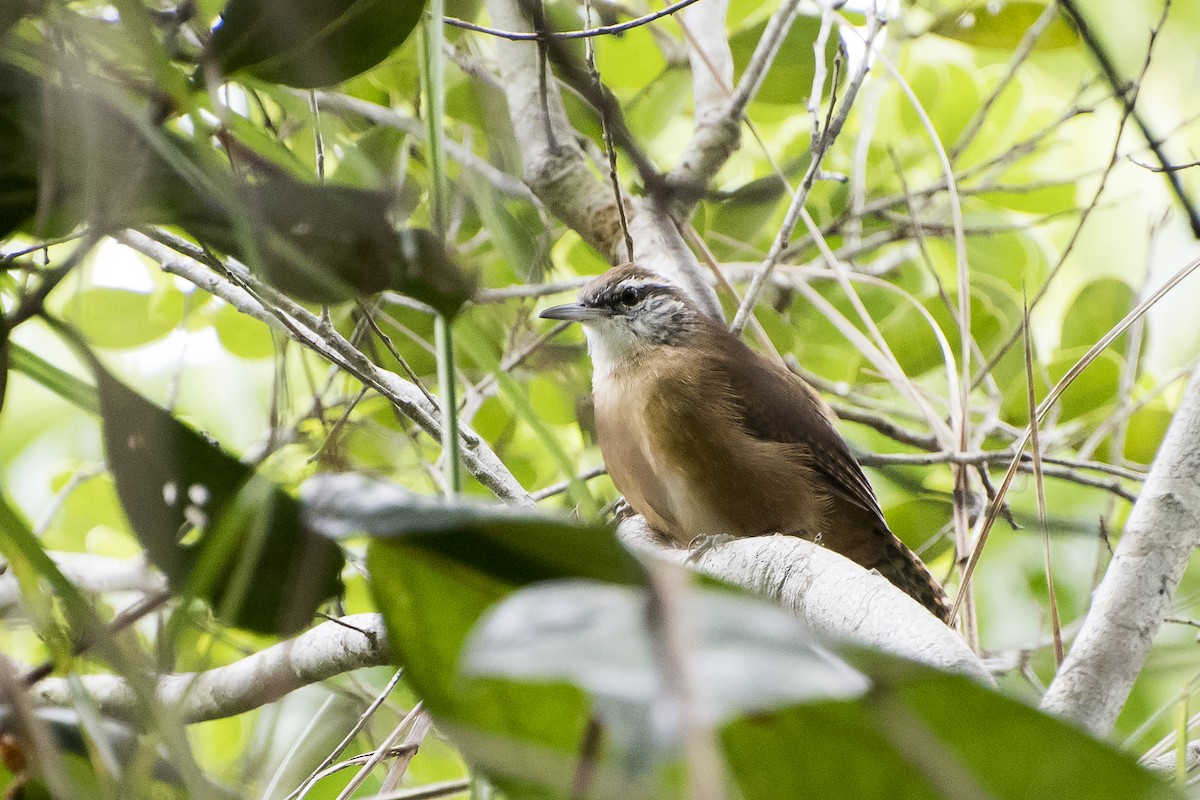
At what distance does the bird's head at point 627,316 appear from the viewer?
3182 millimetres

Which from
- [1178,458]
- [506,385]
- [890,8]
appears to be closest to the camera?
[506,385]

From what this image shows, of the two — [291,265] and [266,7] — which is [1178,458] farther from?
[266,7]

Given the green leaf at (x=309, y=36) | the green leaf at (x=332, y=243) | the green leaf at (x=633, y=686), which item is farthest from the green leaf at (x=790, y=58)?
the green leaf at (x=633, y=686)

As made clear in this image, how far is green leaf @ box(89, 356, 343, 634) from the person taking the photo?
945 millimetres

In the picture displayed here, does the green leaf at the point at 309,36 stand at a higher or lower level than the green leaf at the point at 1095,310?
higher

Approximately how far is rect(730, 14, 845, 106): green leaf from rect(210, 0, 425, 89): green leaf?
6.78 feet

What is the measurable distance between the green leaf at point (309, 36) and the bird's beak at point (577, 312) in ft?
6.52

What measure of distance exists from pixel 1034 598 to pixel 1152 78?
1698 millimetres

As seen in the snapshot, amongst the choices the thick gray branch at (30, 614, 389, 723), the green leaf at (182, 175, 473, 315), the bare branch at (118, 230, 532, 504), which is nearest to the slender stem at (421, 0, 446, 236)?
the green leaf at (182, 175, 473, 315)

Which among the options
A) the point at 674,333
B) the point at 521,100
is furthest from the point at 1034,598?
the point at 521,100

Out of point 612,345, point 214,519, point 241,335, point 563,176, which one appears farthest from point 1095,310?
point 214,519

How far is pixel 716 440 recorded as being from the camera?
310cm

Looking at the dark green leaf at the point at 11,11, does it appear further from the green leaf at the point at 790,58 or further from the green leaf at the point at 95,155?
the green leaf at the point at 790,58

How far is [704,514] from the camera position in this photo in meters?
3.03
